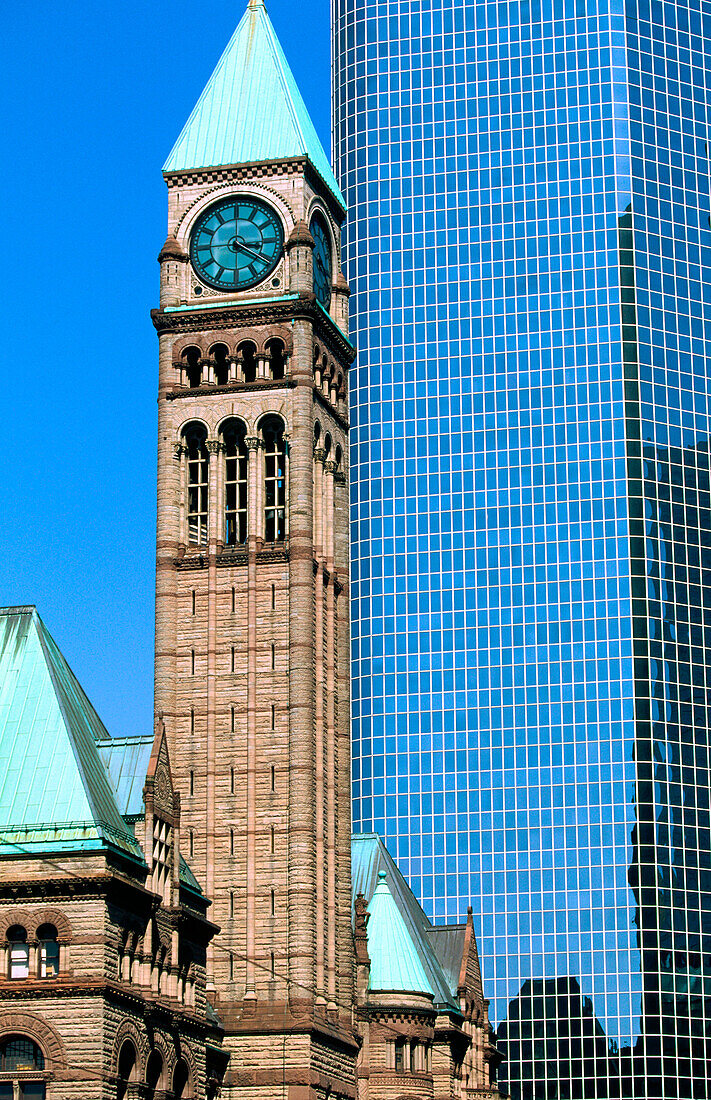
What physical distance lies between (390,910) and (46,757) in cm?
4197

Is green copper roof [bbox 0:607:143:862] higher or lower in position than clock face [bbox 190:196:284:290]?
lower

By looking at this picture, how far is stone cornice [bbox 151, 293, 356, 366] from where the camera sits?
10731 cm

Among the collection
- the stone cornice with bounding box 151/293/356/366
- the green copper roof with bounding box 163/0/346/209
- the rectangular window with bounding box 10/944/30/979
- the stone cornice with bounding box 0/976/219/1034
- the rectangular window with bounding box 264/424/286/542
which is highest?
the green copper roof with bounding box 163/0/346/209

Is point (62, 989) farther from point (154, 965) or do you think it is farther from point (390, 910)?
point (390, 910)

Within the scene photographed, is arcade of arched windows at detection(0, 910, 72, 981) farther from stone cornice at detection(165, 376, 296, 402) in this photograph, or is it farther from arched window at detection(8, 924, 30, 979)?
stone cornice at detection(165, 376, 296, 402)

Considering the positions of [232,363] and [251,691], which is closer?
[251,691]

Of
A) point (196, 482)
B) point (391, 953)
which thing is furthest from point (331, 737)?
point (391, 953)

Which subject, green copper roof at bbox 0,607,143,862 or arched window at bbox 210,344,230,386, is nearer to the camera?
green copper roof at bbox 0,607,143,862

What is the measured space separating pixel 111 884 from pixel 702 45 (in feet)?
444

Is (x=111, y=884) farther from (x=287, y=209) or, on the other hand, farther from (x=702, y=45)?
(x=702, y=45)

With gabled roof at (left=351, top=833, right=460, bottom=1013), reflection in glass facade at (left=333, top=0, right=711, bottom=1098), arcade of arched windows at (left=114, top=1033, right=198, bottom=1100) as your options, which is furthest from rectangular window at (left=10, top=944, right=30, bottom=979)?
reflection in glass facade at (left=333, top=0, right=711, bottom=1098)

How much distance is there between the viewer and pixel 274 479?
352 ft

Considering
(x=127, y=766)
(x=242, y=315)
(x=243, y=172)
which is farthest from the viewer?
(x=243, y=172)

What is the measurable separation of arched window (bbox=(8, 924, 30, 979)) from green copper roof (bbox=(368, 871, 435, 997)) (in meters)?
40.3
